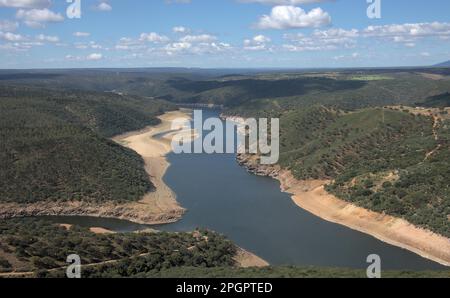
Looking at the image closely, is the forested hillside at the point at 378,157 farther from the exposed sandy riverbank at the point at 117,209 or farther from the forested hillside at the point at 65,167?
the forested hillside at the point at 65,167

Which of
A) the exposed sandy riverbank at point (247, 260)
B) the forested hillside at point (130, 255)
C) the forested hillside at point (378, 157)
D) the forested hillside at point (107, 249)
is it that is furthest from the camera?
the forested hillside at point (378, 157)

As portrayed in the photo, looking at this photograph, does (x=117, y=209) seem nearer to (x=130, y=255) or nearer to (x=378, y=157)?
(x=130, y=255)

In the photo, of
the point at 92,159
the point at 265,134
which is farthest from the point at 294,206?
the point at 265,134

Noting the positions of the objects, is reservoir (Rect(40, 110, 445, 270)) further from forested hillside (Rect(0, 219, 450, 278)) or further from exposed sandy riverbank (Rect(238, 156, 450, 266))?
forested hillside (Rect(0, 219, 450, 278))

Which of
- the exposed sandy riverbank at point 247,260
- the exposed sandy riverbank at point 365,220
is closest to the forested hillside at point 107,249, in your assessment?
the exposed sandy riverbank at point 247,260

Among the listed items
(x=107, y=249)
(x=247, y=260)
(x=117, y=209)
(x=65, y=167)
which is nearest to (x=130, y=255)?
(x=107, y=249)

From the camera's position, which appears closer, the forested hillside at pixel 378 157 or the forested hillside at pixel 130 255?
the forested hillside at pixel 130 255

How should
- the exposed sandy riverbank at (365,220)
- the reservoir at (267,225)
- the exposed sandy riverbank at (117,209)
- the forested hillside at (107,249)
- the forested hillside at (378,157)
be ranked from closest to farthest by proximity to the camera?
the forested hillside at (107,249) → the reservoir at (267,225) → the exposed sandy riverbank at (365,220) → the forested hillside at (378,157) → the exposed sandy riverbank at (117,209)
